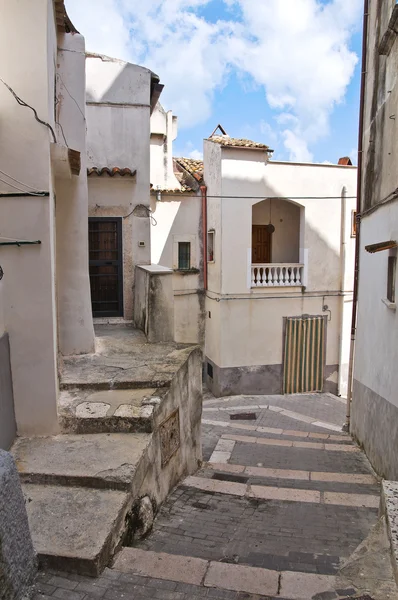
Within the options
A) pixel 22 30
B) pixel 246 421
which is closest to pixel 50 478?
pixel 22 30

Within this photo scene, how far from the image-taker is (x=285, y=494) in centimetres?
647

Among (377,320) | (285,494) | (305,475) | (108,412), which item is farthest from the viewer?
(377,320)

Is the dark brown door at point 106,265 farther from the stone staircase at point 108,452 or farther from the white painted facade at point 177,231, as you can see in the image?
the white painted facade at point 177,231

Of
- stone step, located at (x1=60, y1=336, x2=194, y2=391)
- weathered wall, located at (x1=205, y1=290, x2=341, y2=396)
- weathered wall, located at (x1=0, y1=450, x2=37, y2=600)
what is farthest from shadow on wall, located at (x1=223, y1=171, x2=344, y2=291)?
weathered wall, located at (x1=0, y1=450, x2=37, y2=600)

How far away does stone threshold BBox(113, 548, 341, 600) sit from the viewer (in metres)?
3.33

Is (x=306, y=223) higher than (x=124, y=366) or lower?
higher

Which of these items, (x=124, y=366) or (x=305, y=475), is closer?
(x=124, y=366)

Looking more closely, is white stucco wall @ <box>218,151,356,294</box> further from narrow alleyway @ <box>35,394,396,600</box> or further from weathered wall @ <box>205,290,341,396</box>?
narrow alleyway @ <box>35,394,396,600</box>

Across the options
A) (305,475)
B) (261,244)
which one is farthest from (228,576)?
(261,244)

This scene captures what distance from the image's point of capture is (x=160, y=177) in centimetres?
1794

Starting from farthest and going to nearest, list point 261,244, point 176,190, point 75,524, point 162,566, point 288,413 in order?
point 261,244 < point 176,190 < point 288,413 < point 75,524 < point 162,566

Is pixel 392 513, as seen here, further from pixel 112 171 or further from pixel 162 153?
pixel 162 153

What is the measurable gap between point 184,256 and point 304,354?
587 cm

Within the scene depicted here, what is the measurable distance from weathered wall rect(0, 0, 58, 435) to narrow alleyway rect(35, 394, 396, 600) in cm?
247
